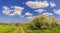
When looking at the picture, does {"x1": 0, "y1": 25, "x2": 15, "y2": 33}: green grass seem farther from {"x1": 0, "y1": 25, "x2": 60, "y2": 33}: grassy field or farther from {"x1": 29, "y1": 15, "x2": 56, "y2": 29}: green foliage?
{"x1": 29, "y1": 15, "x2": 56, "y2": 29}: green foliage

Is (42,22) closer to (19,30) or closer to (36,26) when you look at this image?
(36,26)

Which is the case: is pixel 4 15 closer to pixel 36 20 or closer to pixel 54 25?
pixel 36 20

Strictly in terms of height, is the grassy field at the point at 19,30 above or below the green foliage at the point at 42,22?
below

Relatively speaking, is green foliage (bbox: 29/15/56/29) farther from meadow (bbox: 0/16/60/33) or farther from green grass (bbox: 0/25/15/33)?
green grass (bbox: 0/25/15/33)

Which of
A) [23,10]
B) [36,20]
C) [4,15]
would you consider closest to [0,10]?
[4,15]

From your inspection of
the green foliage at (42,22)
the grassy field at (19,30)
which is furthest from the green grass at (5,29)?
the green foliage at (42,22)

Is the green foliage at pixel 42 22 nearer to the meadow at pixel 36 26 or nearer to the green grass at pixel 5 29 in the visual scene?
the meadow at pixel 36 26

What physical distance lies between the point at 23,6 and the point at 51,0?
483mm

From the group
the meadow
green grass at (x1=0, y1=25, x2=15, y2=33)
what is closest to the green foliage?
the meadow

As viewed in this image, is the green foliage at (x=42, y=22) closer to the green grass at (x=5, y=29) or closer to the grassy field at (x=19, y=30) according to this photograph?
the grassy field at (x=19, y=30)

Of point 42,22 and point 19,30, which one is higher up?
point 42,22

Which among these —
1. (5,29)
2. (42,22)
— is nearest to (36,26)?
(42,22)

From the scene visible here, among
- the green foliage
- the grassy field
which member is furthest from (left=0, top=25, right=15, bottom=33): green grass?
the green foliage

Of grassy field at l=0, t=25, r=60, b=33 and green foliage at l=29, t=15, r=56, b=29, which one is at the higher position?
green foliage at l=29, t=15, r=56, b=29
